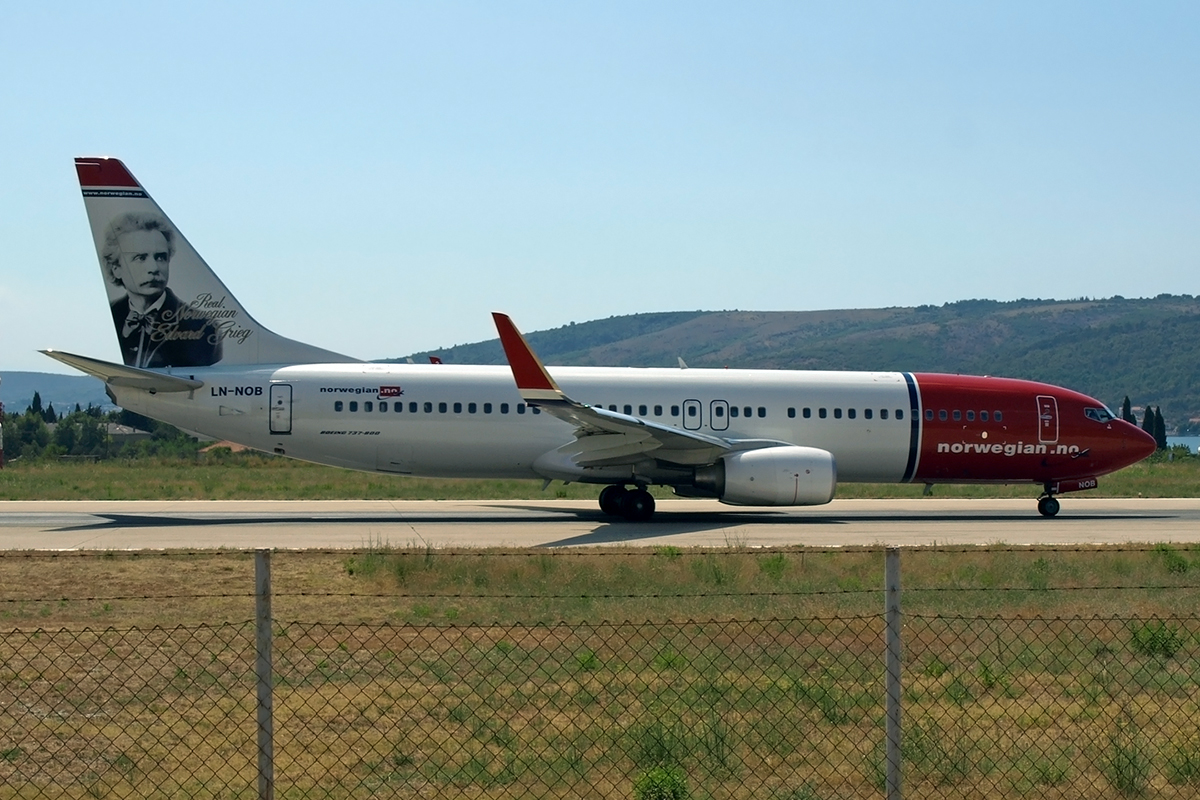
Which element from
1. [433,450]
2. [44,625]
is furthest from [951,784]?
[433,450]

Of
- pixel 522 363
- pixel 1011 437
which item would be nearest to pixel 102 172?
pixel 522 363

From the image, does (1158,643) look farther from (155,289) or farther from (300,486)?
(300,486)

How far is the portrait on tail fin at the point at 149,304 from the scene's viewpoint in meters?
25.6

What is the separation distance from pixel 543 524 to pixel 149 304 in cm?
909

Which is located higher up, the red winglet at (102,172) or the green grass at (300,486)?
the red winglet at (102,172)

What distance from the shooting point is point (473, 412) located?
26016 millimetres

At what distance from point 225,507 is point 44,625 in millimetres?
16086

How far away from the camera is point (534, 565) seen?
1714 centimetres

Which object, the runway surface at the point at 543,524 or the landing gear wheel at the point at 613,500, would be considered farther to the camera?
the landing gear wheel at the point at 613,500

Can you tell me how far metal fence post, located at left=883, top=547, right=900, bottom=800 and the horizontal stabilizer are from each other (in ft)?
64.9

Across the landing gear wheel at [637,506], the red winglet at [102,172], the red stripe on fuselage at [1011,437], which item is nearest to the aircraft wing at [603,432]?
the landing gear wheel at [637,506]

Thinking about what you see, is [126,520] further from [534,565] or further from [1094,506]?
[1094,506]

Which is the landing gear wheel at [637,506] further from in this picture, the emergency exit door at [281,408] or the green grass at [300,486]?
the green grass at [300,486]

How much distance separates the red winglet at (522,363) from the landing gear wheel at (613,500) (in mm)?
4010
